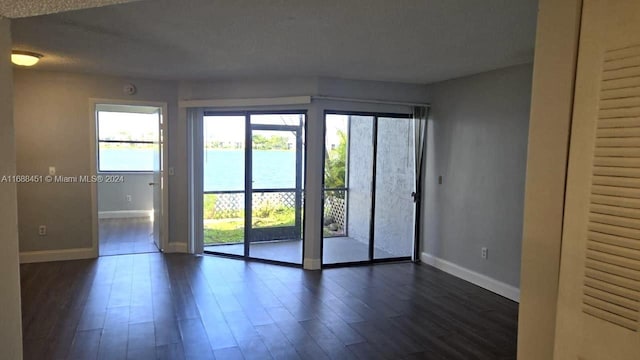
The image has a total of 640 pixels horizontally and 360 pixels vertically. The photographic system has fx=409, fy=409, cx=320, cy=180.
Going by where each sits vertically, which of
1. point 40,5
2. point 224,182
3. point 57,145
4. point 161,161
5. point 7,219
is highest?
point 40,5

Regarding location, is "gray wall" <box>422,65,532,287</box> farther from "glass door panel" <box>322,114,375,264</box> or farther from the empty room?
"glass door panel" <box>322,114,375,264</box>

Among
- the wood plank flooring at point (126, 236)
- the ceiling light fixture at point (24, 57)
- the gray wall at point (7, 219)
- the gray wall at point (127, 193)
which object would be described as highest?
the ceiling light fixture at point (24, 57)

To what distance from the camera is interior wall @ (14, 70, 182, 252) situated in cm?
517

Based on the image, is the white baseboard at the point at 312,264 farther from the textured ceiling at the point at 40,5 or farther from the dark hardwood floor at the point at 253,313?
the textured ceiling at the point at 40,5

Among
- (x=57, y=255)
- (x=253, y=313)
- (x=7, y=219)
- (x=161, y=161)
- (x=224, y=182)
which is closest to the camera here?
(x=7, y=219)

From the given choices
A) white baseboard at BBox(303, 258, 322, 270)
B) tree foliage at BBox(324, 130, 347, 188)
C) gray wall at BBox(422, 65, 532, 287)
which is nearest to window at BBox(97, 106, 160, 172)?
tree foliage at BBox(324, 130, 347, 188)

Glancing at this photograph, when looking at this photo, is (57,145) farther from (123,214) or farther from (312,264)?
(312,264)

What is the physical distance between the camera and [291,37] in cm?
328

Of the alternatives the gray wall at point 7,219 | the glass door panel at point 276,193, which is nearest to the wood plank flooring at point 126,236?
the glass door panel at point 276,193

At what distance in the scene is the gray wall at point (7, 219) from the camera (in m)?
1.59

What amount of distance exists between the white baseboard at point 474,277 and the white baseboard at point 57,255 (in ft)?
14.9

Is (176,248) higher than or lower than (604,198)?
lower

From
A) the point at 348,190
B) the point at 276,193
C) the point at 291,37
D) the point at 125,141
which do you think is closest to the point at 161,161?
the point at 276,193

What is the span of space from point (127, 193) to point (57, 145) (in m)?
3.34
